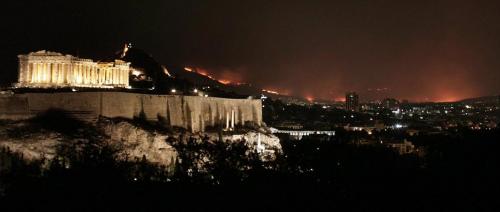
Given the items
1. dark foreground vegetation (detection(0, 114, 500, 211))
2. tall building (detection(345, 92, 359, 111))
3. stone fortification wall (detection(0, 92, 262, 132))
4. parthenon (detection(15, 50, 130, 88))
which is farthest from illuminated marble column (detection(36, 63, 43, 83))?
tall building (detection(345, 92, 359, 111))

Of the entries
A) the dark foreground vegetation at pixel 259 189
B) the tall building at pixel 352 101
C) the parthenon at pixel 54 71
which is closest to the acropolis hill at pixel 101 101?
the parthenon at pixel 54 71

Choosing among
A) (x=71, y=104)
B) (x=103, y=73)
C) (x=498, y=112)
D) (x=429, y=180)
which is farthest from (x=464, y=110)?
(x=429, y=180)

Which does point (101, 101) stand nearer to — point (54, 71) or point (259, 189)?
point (54, 71)

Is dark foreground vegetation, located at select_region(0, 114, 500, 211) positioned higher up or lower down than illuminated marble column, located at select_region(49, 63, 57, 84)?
lower down

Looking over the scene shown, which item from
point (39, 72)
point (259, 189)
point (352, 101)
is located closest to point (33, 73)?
point (39, 72)

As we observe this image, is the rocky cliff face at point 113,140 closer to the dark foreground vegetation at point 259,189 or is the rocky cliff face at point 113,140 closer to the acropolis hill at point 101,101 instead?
the acropolis hill at point 101,101

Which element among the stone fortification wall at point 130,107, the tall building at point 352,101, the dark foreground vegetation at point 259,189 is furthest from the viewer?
the tall building at point 352,101

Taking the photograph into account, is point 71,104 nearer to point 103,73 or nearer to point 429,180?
point 103,73

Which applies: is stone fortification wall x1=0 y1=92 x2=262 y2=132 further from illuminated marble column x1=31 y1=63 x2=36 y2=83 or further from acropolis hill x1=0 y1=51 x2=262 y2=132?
illuminated marble column x1=31 y1=63 x2=36 y2=83
